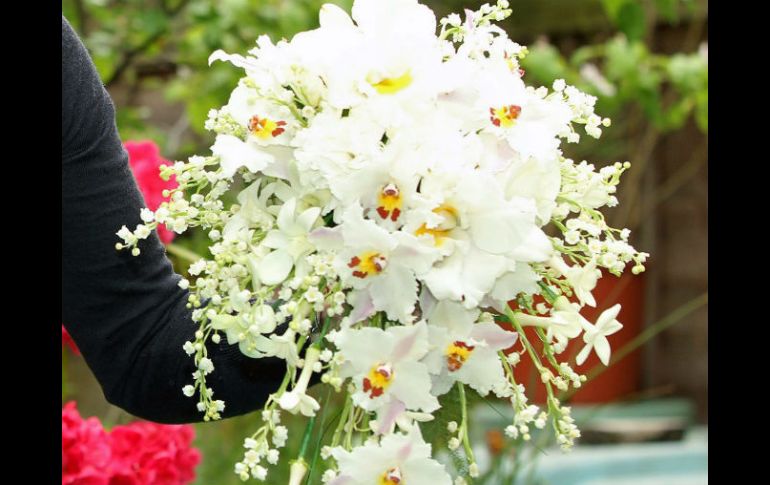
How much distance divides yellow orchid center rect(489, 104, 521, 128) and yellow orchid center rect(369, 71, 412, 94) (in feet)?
0.23

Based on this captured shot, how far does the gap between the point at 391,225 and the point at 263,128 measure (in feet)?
0.44

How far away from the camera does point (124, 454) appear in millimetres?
1458

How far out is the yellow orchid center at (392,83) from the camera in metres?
0.79

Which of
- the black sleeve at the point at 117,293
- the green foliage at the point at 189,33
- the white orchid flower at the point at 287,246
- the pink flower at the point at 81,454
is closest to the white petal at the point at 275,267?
the white orchid flower at the point at 287,246

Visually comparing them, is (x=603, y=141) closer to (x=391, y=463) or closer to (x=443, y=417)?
(x=443, y=417)

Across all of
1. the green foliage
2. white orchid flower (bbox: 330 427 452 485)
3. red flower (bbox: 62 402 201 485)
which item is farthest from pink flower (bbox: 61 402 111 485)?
the green foliage

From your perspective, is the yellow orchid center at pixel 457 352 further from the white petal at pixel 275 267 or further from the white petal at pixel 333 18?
the white petal at pixel 333 18

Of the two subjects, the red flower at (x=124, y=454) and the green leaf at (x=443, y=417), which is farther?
the red flower at (x=124, y=454)

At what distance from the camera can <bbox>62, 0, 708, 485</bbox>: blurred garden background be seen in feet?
7.59

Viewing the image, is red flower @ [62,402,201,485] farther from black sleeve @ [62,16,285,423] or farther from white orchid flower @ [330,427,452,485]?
white orchid flower @ [330,427,452,485]

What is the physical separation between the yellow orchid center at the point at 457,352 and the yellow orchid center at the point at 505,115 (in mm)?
174

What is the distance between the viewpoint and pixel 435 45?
0.83 meters
